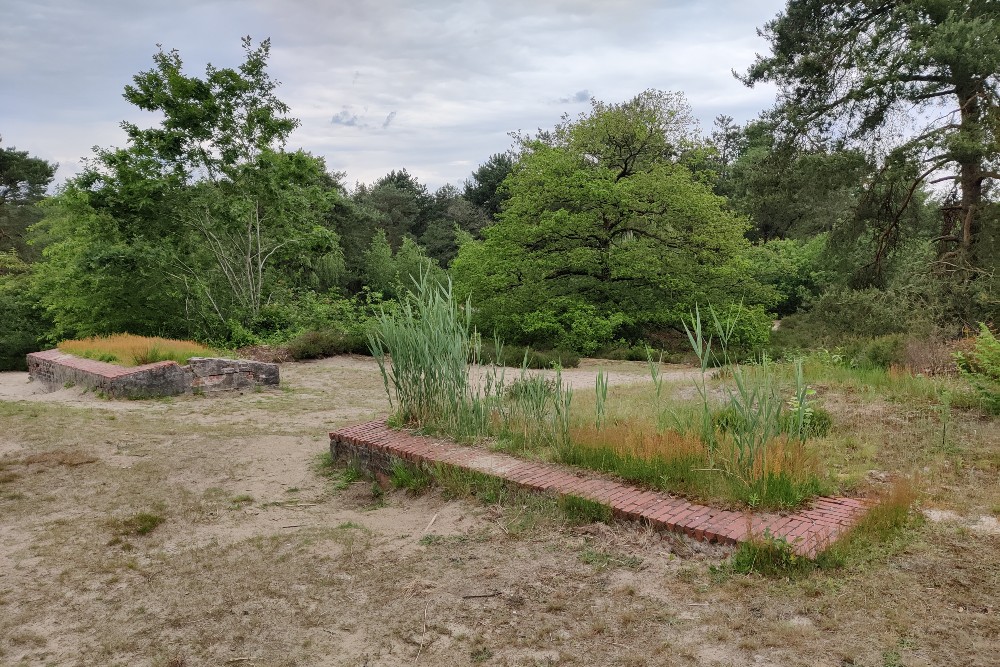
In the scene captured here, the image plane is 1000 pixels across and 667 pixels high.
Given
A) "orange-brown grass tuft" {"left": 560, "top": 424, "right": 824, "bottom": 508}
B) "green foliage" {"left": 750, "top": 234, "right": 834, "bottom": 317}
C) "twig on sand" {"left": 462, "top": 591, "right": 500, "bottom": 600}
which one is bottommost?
"twig on sand" {"left": 462, "top": 591, "right": 500, "bottom": 600}

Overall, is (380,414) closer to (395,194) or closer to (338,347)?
(338,347)

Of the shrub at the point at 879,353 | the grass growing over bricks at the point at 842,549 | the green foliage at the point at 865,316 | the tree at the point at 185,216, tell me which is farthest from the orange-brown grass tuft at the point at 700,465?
the tree at the point at 185,216

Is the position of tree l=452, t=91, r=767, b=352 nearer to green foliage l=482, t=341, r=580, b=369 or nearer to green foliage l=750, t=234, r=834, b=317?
green foliage l=482, t=341, r=580, b=369

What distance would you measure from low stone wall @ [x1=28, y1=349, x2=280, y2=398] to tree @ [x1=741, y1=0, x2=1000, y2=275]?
448 inches

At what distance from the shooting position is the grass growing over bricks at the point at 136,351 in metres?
9.31

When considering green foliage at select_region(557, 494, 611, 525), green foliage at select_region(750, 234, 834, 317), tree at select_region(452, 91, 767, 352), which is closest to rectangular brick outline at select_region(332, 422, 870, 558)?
green foliage at select_region(557, 494, 611, 525)

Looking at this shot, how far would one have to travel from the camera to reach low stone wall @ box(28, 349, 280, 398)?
870 cm

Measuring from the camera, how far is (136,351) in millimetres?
9453

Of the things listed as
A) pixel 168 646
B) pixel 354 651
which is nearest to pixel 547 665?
pixel 354 651

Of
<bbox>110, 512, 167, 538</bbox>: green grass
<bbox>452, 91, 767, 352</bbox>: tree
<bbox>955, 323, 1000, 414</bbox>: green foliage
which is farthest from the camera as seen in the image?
<bbox>452, 91, 767, 352</bbox>: tree

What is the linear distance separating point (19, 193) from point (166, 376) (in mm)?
27650

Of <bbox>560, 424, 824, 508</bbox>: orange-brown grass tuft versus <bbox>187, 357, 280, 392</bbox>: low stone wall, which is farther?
<bbox>187, 357, 280, 392</bbox>: low stone wall

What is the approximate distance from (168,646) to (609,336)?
40.5 ft

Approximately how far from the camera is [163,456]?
5.68 m
